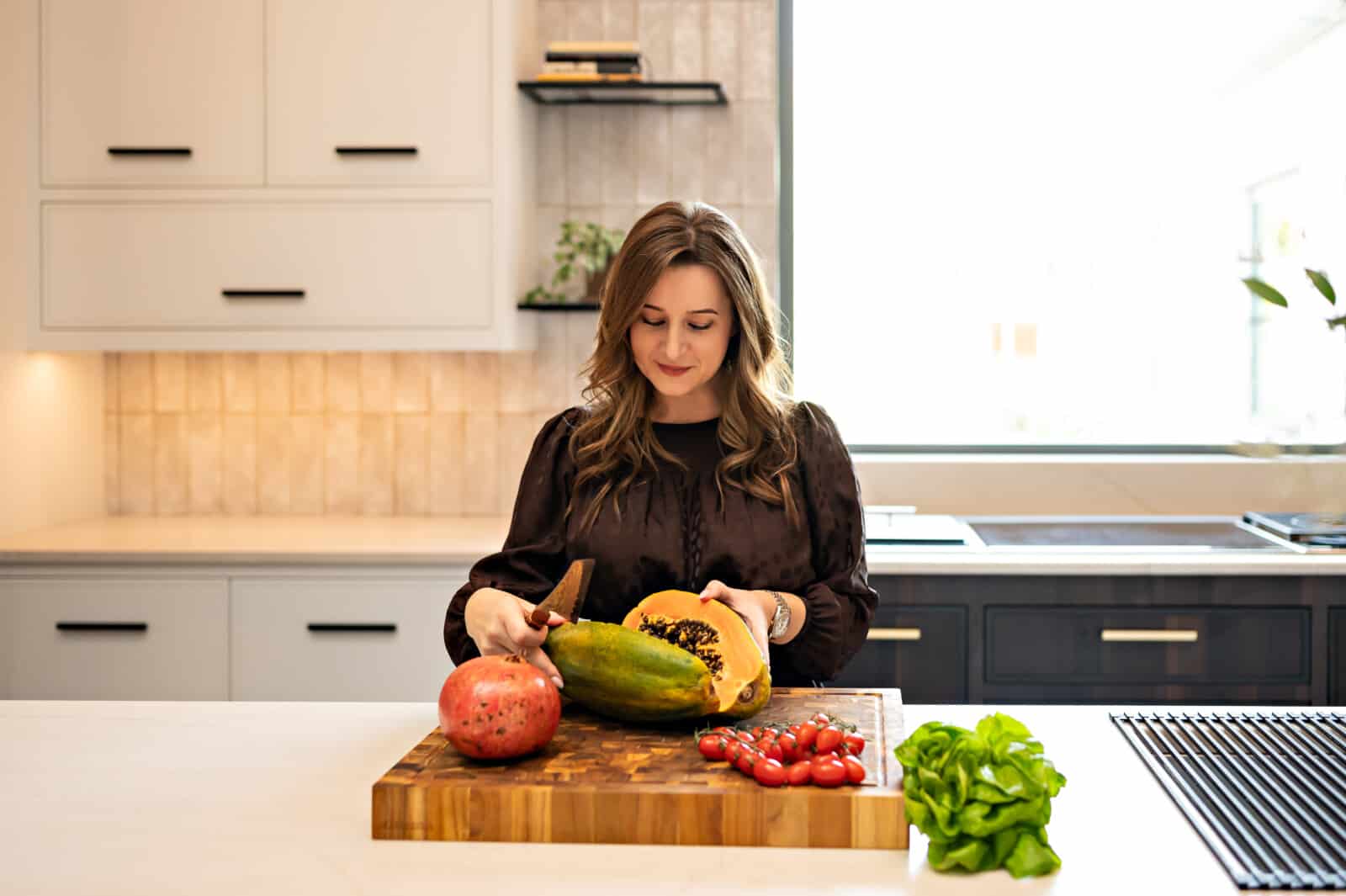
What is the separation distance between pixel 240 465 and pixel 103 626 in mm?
684

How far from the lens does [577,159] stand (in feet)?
10.9

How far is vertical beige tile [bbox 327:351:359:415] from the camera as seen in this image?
11.1 ft

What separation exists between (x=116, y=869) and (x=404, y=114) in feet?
7.28

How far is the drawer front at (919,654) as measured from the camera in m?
2.64

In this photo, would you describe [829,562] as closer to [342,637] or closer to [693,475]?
[693,475]

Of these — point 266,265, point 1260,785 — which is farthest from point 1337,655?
point 266,265

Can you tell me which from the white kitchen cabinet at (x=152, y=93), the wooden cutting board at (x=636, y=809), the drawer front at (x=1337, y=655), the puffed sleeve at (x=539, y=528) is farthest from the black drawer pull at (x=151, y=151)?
the drawer front at (x=1337, y=655)

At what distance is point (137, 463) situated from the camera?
11.2 feet

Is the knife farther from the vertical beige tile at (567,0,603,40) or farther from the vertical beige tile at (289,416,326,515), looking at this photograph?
the vertical beige tile at (567,0,603,40)

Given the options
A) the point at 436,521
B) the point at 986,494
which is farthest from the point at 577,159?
the point at 986,494

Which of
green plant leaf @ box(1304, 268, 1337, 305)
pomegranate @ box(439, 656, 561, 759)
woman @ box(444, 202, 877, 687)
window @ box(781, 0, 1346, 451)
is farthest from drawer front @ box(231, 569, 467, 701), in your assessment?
green plant leaf @ box(1304, 268, 1337, 305)

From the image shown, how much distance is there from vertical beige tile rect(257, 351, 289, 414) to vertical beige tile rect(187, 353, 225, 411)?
0.11 m

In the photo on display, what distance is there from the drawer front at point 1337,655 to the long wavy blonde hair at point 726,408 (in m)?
1.48

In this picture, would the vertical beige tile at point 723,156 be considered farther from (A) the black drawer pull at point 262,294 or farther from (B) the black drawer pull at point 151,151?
(B) the black drawer pull at point 151,151
